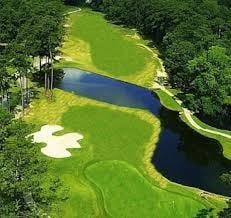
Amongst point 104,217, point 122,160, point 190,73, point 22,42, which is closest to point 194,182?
point 122,160

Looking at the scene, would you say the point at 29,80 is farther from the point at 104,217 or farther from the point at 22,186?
the point at 22,186

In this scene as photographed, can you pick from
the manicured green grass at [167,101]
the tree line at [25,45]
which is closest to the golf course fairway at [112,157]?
the tree line at [25,45]

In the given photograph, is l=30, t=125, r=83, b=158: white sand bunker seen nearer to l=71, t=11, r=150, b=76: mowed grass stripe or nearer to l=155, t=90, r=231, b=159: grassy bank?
l=155, t=90, r=231, b=159: grassy bank

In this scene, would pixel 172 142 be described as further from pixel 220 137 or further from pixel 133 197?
pixel 133 197

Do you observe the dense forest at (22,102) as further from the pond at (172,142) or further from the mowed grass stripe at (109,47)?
the mowed grass stripe at (109,47)

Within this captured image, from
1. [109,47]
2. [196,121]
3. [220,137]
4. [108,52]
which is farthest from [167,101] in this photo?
[109,47]

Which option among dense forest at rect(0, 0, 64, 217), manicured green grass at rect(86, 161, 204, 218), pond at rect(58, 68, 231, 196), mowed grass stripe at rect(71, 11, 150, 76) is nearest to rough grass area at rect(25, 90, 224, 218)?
manicured green grass at rect(86, 161, 204, 218)
